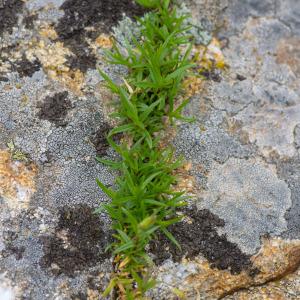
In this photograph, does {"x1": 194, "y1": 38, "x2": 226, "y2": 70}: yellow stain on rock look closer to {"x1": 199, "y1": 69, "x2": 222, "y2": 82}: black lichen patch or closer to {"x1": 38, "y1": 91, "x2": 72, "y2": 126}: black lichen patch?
{"x1": 199, "y1": 69, "x2": 222, "y2": 82}: black lichen patch

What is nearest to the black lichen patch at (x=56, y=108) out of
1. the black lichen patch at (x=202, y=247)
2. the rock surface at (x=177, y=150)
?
the rock surface at (x=177, y=150)

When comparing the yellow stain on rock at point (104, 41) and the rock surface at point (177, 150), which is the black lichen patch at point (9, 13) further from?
the yellow stain on rock at point (104, 41)

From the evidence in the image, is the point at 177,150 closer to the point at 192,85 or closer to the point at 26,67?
the point at 192,85

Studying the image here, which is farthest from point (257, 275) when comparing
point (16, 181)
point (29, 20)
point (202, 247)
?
point (29, 20)

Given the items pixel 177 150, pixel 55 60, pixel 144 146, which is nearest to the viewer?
pixel 144 146

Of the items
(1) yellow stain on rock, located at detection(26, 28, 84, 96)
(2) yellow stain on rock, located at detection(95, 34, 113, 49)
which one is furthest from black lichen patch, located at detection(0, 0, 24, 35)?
(2) yellow stain on rock, located at detection(95, 34, 113, 49)

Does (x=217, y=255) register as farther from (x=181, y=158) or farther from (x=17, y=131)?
(x=17, y=131)

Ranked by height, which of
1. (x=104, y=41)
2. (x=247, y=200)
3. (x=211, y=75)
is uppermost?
(x=104, y=41)
